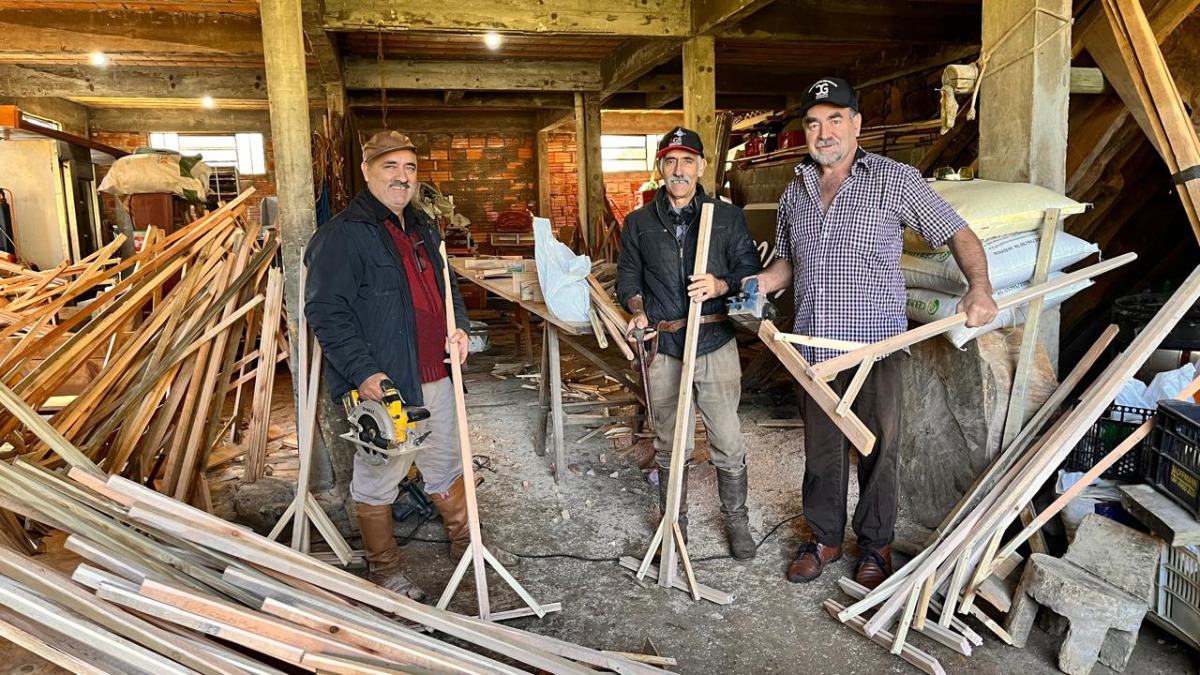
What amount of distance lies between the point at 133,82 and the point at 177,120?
3.73 meters

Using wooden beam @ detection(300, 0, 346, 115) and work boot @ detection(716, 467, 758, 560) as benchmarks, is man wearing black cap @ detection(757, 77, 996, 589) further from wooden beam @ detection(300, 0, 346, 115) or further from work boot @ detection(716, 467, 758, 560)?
wooden beam @ detection(300, 0, 346, 115)

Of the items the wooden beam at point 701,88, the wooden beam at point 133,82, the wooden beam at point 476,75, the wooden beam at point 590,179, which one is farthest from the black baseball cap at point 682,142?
the wooden beam at point 133,82

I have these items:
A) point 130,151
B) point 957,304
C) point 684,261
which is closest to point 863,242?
point 957,304

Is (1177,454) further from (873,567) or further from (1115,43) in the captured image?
(1115,43)

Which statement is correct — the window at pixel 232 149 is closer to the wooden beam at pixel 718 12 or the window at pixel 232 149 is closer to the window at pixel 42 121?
the window at pixel 42 121

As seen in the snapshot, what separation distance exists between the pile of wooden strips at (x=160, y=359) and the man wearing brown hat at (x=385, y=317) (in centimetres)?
127

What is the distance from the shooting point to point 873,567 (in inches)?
124

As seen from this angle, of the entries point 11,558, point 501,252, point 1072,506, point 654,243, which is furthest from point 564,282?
point 501,252

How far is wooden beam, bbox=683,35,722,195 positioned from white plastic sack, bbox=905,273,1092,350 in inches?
114

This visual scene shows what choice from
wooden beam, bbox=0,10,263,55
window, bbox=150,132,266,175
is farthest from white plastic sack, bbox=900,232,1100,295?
window, bbox=150,132,266,175

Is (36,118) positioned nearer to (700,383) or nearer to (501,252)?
(501,252)

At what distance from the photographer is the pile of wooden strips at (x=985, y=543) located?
276cm

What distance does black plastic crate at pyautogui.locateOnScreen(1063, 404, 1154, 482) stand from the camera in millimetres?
3045

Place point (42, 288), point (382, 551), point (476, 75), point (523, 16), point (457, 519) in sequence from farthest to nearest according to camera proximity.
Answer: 1. point (476, 75)
2. point (523, 16)
3. point (42, 288)
4. point (457, 519)
5. point (382, 551)
